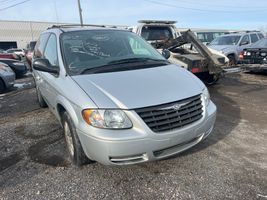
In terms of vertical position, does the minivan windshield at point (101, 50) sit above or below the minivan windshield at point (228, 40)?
above

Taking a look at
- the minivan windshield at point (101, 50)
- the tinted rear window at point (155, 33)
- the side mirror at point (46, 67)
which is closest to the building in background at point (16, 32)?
the tinted rear window at point (155, 33)

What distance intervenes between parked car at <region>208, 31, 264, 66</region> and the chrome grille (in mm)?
10101

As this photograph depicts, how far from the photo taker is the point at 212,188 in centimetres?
311

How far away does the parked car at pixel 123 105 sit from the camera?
2.97 meters

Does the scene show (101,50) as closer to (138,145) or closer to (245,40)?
(138,145)

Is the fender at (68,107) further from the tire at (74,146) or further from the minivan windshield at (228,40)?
the minivan windshield at (228,40)

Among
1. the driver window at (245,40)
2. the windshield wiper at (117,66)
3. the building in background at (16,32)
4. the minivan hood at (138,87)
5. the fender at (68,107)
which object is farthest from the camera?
the building in background at (16,32)

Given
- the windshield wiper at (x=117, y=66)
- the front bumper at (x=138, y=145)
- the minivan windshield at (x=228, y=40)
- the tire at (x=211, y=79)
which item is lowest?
the tire at (x=211, y=79)

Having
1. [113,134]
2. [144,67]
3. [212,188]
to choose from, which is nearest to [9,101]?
[144,67]

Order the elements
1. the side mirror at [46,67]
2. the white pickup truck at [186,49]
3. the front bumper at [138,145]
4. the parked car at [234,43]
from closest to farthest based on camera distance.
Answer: the front bumper at [138,145]
the side mirror at [46,67]
the white pickup truck at [186,49]
the parked car at [234,43]

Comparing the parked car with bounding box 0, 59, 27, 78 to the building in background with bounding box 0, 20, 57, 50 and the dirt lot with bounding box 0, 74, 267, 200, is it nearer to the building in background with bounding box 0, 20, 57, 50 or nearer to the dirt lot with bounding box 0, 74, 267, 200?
the dirt lot with bounding box 0, 74, 267, 200

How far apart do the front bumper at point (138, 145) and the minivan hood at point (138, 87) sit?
32 centimetres

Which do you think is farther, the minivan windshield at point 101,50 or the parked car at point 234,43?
the parked car at point 234,43

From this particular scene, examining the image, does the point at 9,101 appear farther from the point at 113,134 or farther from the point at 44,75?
the point at 113,134
